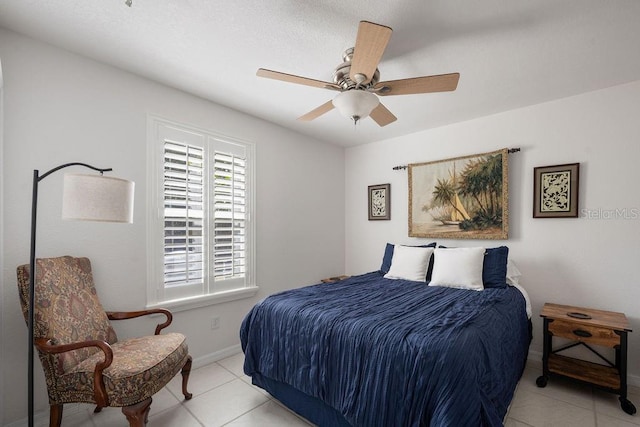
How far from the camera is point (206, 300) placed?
110 inches

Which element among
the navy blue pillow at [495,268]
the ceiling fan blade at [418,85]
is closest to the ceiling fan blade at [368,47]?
the ceiling fan blade at [418,85]

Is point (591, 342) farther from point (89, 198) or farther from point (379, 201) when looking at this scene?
point (89, 198)

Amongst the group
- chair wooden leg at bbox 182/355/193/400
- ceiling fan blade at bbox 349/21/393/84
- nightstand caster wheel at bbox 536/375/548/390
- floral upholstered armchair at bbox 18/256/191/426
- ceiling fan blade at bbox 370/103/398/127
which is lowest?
nightstand caster wheel at bbox 536/375/548/390

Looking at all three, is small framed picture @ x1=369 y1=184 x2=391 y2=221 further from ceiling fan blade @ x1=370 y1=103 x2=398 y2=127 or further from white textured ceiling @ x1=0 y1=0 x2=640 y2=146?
ceiling fan blade @ x1=370 y1=103 x2=398 y2=127

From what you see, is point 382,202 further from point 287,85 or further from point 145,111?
point 145,111

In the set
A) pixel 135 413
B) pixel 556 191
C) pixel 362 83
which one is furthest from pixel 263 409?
pixel 556 191

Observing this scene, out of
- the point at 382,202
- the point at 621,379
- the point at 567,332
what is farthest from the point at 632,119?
the point at 382,202

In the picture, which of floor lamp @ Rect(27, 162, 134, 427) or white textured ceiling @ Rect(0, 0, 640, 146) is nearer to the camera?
floor lamp @ Rect(27, 162, 134, 427)

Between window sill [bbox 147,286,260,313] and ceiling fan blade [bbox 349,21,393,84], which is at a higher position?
ceiling fan blade [bbox 349,21,393,84]

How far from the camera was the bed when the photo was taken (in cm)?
137

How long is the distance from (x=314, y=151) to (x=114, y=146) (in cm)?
239

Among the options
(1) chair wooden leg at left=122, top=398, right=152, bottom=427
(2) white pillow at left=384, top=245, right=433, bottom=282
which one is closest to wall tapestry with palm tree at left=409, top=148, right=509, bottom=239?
(2) white pillow at left=384, top=245, right=433, bottom=282

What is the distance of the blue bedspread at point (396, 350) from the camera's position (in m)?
1.37

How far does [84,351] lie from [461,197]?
3.69 m
